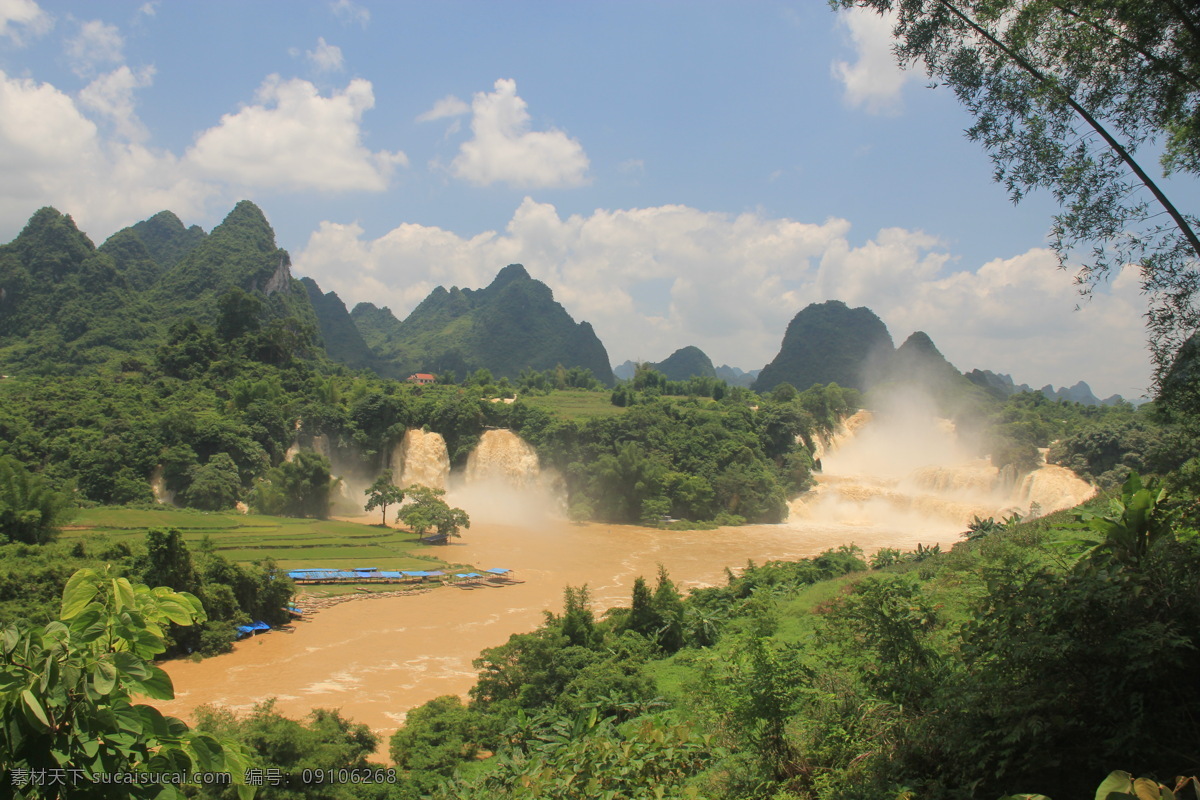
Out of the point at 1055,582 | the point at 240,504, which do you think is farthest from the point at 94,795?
the point at 240,504

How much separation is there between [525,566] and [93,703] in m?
24.5

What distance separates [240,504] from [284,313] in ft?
119

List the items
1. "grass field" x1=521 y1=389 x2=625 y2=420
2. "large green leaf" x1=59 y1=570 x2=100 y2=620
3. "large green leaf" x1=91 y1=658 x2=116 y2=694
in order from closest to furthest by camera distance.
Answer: "large green leaf" x1=91 y1=658 x2=116 y2=694
"large green leaf" x1=59 y1=570 x2=100 y2=620
"grass field" x1=521 y1=389 x2=625 y2=420

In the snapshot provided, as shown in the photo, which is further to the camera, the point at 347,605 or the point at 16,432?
the point at 16,432

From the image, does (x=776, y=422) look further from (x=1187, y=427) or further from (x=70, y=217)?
(x=70, y=217)

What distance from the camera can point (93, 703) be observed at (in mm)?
1737

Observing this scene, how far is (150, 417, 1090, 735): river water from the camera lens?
13.2 meters

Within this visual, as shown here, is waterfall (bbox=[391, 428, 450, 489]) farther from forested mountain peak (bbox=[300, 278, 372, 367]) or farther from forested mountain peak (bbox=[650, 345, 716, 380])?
forested mountain peak (bbox=[650, 345, 716, 380])

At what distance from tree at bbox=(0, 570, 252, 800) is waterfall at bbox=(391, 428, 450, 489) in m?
38.1

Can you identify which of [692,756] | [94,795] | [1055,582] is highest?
[1055,582]

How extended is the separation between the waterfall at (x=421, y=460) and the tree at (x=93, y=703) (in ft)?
125

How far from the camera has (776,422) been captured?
44.6 m

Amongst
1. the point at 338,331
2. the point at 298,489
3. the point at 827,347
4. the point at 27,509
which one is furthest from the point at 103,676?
the point at 338,331

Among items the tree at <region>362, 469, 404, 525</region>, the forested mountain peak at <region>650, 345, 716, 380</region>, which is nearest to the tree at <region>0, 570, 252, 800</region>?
the tree at <region>362, 469, 404, 525</region>
